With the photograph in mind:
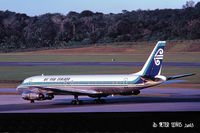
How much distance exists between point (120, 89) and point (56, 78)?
801cm

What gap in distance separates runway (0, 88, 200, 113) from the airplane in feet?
3.67

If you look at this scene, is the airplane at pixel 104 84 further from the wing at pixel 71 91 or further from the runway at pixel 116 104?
the runway at pixel 116 104

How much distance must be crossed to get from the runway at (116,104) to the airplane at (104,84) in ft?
3.67

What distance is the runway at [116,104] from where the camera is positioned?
38.2 m

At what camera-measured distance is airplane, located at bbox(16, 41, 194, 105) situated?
42.7 m

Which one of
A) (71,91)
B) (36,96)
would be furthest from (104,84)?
(36,96)

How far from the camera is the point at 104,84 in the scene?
43781 millimetres

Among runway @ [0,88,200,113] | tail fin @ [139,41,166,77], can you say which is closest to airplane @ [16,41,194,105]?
tail fin @ [139,41,166,77]

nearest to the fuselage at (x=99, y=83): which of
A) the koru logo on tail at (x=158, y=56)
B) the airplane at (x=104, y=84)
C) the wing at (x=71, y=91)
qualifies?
the airplane at (x=104, y=84)

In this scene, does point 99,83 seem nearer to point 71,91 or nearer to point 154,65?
point 71,91
